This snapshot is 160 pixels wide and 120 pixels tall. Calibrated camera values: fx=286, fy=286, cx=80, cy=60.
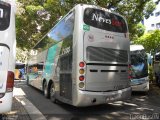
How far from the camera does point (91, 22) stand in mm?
9672

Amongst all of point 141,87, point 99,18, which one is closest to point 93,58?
point 99,18

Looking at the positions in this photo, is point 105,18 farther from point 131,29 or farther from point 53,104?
point 131,29

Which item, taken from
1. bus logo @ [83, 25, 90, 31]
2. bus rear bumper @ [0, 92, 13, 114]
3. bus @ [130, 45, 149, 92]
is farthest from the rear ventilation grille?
bus @ [130, 45, 149, 92]

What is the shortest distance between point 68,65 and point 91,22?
1.72 m

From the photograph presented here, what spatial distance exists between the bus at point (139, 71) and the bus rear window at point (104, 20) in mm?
4607

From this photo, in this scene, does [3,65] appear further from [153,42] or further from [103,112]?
[153,42]

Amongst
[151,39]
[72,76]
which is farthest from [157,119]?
[151,39]

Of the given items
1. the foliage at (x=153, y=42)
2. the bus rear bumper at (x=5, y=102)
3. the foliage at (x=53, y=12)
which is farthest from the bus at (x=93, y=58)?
the foliage at (x=153, y=42)

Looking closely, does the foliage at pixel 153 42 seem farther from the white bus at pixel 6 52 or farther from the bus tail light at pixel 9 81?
the bus tail light at pixel 9 81

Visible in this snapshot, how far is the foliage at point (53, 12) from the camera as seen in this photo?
63.2 ft

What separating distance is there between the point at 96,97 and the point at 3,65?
3.63 metres

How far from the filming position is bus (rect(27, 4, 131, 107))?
30.3 ft

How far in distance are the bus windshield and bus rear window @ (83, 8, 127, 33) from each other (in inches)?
191

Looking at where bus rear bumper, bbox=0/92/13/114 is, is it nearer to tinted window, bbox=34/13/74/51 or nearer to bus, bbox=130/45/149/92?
tinted window, bbox=34/13/74/51
